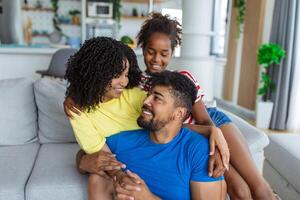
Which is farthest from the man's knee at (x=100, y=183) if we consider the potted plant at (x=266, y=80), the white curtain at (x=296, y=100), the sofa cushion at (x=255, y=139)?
the white curtain at (x=296, y=100)

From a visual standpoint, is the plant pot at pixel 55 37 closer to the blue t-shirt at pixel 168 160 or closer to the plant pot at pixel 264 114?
the plant pot at pixel 264 114

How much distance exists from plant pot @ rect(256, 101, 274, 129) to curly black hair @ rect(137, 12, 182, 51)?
8.31 ft

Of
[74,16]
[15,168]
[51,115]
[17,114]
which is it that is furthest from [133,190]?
[74,16]

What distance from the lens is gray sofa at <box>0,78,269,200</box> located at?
153 cm

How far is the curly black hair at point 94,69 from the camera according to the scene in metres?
1.24

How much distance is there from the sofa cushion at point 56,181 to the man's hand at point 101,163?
0.19 meters

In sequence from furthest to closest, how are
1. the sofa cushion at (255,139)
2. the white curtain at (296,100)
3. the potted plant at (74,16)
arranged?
the potted plant at (74,16), the white curtain at (296,100), the sofa cushion at (255,139)

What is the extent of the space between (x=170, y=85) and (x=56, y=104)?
1.03 metres

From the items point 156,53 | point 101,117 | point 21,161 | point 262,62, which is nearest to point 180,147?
point 101,117

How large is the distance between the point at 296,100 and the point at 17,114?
3.09 metres

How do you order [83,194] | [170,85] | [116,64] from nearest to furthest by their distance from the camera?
[170,85] < [116,64] < [83,194]

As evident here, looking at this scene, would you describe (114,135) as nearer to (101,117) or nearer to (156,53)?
(101,117)

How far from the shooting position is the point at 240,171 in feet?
4.24

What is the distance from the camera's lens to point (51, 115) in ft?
6.34
